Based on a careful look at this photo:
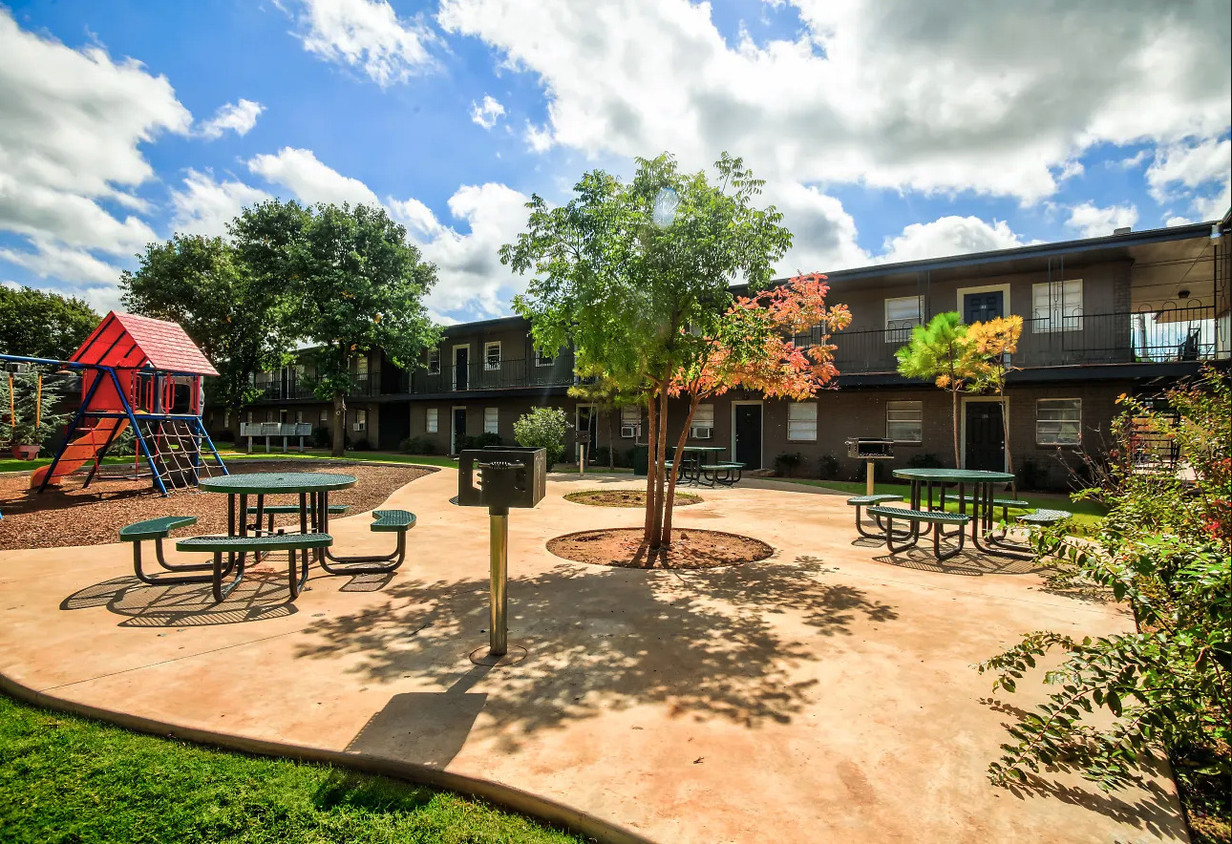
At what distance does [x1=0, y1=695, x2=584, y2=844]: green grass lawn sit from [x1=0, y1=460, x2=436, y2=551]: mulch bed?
21.0 feet

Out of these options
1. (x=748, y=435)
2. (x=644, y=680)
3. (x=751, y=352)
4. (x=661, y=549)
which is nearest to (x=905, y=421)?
(x=748, y=435)

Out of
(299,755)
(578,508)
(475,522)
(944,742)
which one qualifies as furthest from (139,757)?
(578,508)

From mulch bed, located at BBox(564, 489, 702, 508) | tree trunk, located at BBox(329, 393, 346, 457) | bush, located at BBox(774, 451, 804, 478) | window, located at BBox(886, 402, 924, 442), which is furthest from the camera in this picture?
tree trunk, located at BBox(329, 393, 346, 457)

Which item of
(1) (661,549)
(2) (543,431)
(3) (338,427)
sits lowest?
(1) (661,549)

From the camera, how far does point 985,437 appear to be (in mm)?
16672

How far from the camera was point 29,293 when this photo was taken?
38500 millimetres

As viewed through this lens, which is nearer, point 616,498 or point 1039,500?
point 616,498

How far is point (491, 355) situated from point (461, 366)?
1.99 meters

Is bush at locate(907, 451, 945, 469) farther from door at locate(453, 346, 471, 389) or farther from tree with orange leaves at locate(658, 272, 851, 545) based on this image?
door at locate(453, 346, 471, 389)

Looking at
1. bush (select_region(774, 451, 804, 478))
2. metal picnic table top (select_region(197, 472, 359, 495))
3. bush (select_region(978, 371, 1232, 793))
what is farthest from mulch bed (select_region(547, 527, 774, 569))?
bush (select_region(774, 451, 804, 478))

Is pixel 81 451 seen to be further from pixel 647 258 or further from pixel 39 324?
pixel 39 324

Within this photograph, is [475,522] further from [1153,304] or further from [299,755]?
[1153,304]

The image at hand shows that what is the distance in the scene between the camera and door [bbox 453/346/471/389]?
2817cm

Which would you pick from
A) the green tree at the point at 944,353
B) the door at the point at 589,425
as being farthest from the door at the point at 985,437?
the door at the point at 589,425
